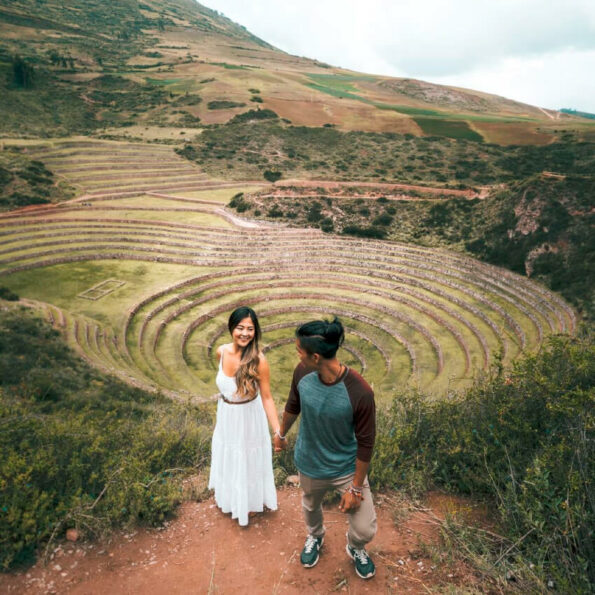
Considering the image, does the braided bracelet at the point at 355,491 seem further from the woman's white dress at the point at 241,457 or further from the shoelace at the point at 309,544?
the woman's white dress at the point at 241,457

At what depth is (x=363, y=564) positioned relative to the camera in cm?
368

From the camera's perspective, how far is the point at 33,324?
1461 cm

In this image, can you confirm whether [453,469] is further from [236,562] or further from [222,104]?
[222,104]

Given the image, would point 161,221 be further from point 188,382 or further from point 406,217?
point 406,217

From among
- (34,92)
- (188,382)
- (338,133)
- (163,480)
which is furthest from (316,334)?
(34,92)

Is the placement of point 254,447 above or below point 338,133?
below

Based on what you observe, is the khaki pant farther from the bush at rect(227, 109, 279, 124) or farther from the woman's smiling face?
the bush at rect(227, 109, 279, 124)

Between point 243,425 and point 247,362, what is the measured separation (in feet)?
2.49

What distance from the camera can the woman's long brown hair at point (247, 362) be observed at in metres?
4.05

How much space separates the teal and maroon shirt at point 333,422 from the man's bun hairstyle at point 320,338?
313mm

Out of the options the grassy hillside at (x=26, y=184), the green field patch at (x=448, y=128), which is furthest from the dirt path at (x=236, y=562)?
the green field patch at (x=448, y=128)

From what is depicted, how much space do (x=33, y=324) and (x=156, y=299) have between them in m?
6.85

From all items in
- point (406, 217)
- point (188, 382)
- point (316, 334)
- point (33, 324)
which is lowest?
point (188, 382)

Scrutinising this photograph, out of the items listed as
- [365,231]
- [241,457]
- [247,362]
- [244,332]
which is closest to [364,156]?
[365,231]
